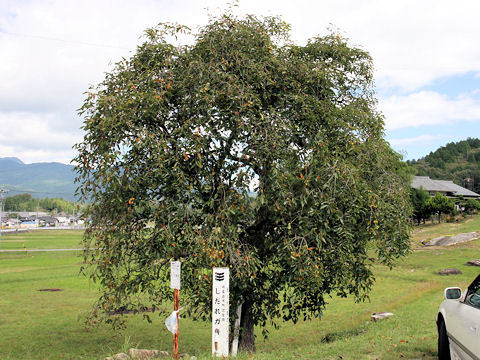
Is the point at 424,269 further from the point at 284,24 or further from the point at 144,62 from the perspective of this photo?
the point at 144,62

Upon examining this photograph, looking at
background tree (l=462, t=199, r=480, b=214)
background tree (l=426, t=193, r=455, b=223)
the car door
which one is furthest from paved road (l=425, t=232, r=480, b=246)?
the car door

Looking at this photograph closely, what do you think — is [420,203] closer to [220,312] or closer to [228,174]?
[228,174]

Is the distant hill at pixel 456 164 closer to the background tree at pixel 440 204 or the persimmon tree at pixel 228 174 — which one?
the background tree at pixel 440 204

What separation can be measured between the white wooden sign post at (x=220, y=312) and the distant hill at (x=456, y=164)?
94992 mm

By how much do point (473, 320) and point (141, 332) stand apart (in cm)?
1427

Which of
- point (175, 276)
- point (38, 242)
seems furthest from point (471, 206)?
point (38, 242)

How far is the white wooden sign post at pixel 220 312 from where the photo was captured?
8.20 meters

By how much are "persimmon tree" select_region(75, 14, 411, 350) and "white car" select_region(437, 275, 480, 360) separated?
9.17 ft

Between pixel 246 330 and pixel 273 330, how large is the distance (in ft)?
18.7

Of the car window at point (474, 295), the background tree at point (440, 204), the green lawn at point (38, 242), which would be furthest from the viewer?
the green lawn at point (38, 242)

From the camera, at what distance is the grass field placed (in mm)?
10672

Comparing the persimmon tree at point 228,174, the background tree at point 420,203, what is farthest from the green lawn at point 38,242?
the persimmon tree at point 228,174

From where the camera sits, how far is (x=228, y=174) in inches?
418

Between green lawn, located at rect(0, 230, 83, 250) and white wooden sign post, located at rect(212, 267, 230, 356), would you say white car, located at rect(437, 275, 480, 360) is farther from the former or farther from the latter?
green lawn, located at rect(0, 230, 83, 250)
